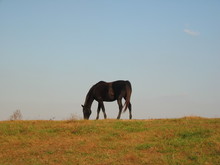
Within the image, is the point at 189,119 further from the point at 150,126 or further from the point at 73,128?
the point at 73,128

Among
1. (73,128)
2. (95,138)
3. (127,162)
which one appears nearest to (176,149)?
(127,162)

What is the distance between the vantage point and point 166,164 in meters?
8.48

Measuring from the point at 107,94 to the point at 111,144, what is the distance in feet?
30.7

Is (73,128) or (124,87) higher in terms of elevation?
(124,87)

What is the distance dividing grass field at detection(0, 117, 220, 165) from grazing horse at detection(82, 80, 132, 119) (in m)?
4.83

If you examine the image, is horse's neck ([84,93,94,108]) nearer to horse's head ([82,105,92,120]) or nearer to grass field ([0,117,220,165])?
horse's head ([82,105,92,120])

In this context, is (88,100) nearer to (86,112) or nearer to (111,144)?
(86,112)

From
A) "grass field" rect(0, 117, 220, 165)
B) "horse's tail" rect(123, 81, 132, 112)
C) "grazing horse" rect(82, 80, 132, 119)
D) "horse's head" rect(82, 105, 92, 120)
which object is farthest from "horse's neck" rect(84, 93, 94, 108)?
"grass field" rect(0, 117, 220, 165)

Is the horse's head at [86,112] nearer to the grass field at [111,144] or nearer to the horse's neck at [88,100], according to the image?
the horse's neck at [88,100]

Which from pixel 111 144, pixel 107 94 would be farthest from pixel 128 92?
pixel 111 144

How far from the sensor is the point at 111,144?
35.9 ft

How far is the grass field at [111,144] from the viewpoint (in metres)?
9.10

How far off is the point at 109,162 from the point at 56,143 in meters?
3.31

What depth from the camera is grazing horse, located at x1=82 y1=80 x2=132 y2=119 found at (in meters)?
19.5
